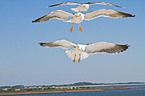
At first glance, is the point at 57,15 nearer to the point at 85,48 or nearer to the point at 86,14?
the point at 86,14

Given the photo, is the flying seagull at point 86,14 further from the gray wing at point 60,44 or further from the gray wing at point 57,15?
the gray wing at point 60,44

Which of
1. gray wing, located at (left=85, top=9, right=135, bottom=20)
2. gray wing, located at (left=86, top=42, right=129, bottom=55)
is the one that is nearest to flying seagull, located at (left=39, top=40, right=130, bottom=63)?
gray wing, located at (left=86, top=42, right=129, bottom=55)

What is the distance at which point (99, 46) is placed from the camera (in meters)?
7.90

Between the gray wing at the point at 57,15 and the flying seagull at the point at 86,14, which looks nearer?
the flying seagull at the point at 86,14

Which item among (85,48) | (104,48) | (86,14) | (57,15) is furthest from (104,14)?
(85,48)

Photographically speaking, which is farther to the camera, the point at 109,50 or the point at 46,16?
the point at 46,16

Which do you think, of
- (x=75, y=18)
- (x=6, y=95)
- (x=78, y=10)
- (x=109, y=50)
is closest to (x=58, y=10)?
(x=78, y=10)

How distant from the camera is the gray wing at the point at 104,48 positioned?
7191 millimetres

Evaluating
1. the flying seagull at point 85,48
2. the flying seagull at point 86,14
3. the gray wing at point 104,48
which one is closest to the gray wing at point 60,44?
the flying seagull at point 85,48

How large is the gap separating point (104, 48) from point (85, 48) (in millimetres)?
715

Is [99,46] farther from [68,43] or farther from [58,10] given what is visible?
[58,10]

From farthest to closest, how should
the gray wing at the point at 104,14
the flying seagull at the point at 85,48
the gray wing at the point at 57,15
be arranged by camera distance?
1. the gray wing at the point at 57,15
2. the gray wing at the point at 104,14
3. the flying seagull at the point at 85,48

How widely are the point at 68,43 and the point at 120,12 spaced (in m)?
1.78

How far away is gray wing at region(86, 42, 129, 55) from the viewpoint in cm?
719
